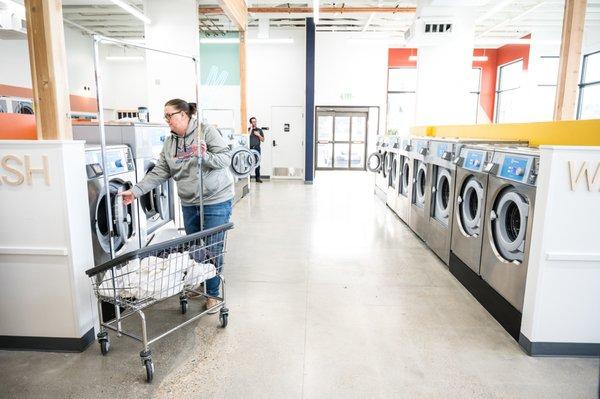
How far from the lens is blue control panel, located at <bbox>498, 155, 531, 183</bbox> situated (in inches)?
101

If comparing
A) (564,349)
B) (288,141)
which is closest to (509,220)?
(564,349)

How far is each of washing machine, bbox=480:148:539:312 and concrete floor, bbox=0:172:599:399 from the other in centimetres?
34

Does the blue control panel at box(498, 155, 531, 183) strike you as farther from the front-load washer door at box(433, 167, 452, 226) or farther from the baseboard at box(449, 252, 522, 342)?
the front-load washer door at box(433, 167, 452, 226)

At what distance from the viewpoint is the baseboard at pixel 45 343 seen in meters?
2.49

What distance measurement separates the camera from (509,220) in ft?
9.70

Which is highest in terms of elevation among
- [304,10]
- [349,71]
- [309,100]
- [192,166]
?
[304,10]

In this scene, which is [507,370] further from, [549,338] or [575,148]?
[575,148]

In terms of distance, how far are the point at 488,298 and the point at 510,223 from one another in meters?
0.63

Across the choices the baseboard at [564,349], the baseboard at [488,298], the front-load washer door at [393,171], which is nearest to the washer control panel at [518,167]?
the baseboard at [488,298]

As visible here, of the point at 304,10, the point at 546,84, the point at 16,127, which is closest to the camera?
the point at 16,127

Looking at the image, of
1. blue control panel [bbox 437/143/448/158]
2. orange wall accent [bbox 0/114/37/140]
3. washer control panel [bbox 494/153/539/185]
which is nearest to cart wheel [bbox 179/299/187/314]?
orange wall accent [bbox 0/114/37/140]

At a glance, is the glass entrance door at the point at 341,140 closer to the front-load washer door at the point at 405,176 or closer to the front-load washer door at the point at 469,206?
the front-load washer door at the point at 405,176

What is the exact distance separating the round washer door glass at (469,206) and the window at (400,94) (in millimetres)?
9885

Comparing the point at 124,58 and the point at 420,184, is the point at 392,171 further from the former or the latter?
the point at 124,58
